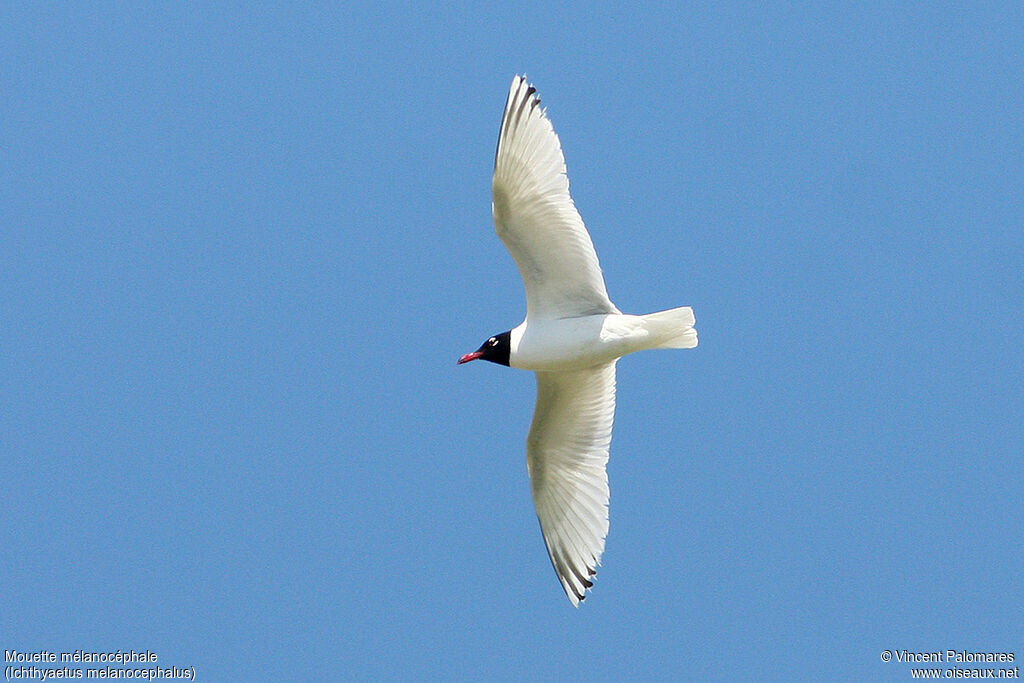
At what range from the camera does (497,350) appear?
9.05m

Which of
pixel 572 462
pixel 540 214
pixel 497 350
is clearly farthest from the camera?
pixel 572 462

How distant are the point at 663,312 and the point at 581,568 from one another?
1712mm

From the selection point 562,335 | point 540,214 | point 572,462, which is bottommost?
point 572,462

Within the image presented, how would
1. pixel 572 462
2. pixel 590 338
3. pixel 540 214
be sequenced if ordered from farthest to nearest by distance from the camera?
pixel 572 462, pixel 590 338, pixel 540 214

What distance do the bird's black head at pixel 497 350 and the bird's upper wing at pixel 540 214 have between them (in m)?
0.37

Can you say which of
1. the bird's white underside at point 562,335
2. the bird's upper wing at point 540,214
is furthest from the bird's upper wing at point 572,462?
the bird's upper wing at point 540,214

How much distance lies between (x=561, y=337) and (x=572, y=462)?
3.14 ft

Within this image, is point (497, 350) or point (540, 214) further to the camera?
point (497, 350)

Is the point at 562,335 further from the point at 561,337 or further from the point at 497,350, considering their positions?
the point at 497,350

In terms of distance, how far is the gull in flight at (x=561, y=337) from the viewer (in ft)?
28.2

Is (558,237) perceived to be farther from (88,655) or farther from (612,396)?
(88,655)

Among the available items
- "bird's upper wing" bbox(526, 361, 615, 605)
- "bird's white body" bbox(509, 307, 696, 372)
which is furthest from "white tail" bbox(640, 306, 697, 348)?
"bird's upper wing" bbox(526, 361, 615, 605)

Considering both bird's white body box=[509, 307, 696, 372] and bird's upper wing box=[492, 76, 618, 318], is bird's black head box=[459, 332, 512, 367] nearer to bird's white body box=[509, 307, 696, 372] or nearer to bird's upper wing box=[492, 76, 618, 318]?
bird's white body box=[509, 307, 696, 372]

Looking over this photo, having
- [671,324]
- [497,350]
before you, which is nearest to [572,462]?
[497,350]
